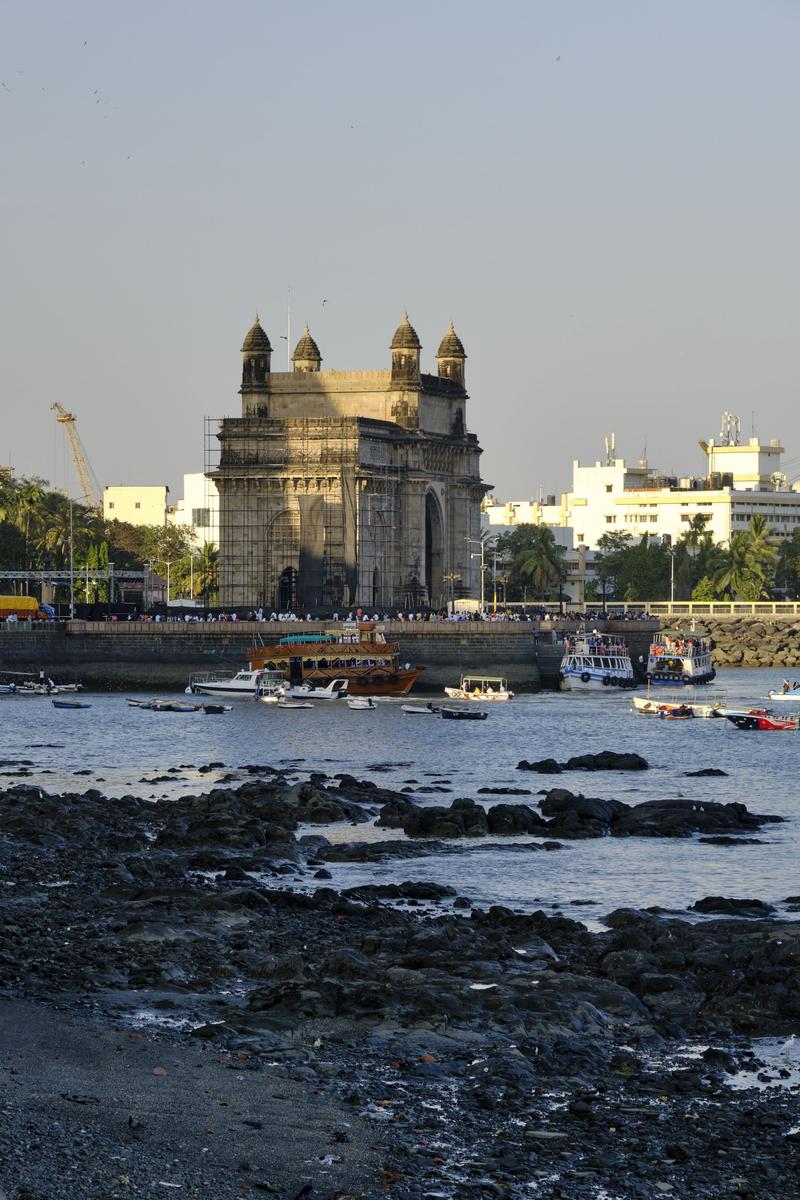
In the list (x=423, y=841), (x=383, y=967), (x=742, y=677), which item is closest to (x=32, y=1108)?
(x=383, y=967)

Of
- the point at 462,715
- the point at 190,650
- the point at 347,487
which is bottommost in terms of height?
the point at 462,715

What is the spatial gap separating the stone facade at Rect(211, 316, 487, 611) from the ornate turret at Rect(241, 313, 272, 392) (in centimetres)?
8

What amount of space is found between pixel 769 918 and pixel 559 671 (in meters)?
89.7

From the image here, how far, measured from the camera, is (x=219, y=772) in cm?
7750

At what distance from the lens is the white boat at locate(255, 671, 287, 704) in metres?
118

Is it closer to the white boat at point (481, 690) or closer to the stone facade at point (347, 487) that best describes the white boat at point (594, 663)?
the white boat at point (481, 690)

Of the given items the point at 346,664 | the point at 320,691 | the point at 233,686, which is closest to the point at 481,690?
the point at 346,664

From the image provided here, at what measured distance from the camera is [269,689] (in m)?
120

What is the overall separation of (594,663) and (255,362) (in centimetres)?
4808

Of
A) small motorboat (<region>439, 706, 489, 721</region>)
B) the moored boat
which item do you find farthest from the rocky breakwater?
small motorboat (<region>439, 706, 489, 721</region>)

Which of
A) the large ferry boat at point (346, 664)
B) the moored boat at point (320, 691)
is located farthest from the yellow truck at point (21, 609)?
the moored boat at point (320, 691)

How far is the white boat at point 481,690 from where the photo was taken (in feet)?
400

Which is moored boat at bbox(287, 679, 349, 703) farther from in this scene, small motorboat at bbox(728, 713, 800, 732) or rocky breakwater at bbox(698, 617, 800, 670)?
rocky breakwater at bbox(698, 617, 800, 670)

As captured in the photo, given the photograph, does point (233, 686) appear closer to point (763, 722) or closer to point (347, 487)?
point (763, 722)
